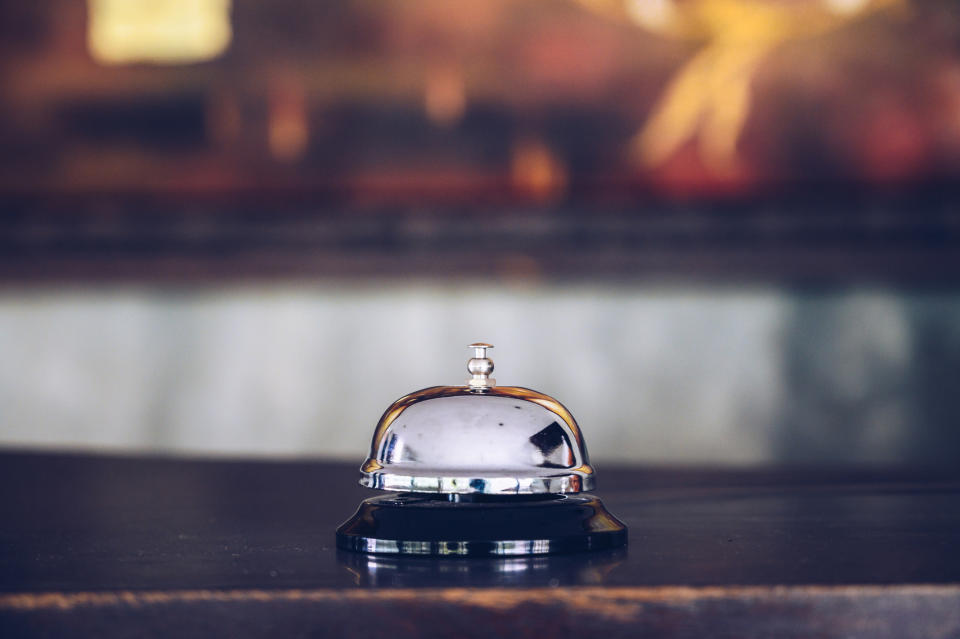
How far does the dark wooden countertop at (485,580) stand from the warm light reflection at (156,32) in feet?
4.33

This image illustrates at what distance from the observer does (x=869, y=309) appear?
1701 mm

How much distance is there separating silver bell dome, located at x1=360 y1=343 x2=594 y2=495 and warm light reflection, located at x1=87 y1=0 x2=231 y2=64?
1453mm

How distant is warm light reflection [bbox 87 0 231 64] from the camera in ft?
5.98

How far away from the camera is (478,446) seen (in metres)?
0.48

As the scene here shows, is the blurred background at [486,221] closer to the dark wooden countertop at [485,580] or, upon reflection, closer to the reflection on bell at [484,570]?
the dark wooden countertop at [485,580]

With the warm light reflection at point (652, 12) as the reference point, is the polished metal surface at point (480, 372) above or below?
below

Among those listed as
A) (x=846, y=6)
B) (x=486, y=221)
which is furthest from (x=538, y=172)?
(x=846, y=6)

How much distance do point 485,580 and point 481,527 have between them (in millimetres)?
65

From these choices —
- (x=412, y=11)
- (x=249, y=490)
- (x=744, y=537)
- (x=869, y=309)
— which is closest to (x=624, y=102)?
(x=412, y=11)

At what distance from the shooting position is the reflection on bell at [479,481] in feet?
1.54

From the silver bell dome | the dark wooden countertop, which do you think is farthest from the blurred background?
the silver bell dome

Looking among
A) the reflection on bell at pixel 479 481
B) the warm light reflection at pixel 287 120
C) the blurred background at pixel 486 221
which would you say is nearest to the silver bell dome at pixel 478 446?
the reflection on bell at pixel 479 481

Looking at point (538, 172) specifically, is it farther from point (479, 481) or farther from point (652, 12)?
point (479, 481)

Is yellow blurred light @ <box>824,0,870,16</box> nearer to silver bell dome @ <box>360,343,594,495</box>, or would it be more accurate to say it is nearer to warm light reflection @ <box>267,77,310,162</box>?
warm light reflection @ <box>267,77,310,162</box>
